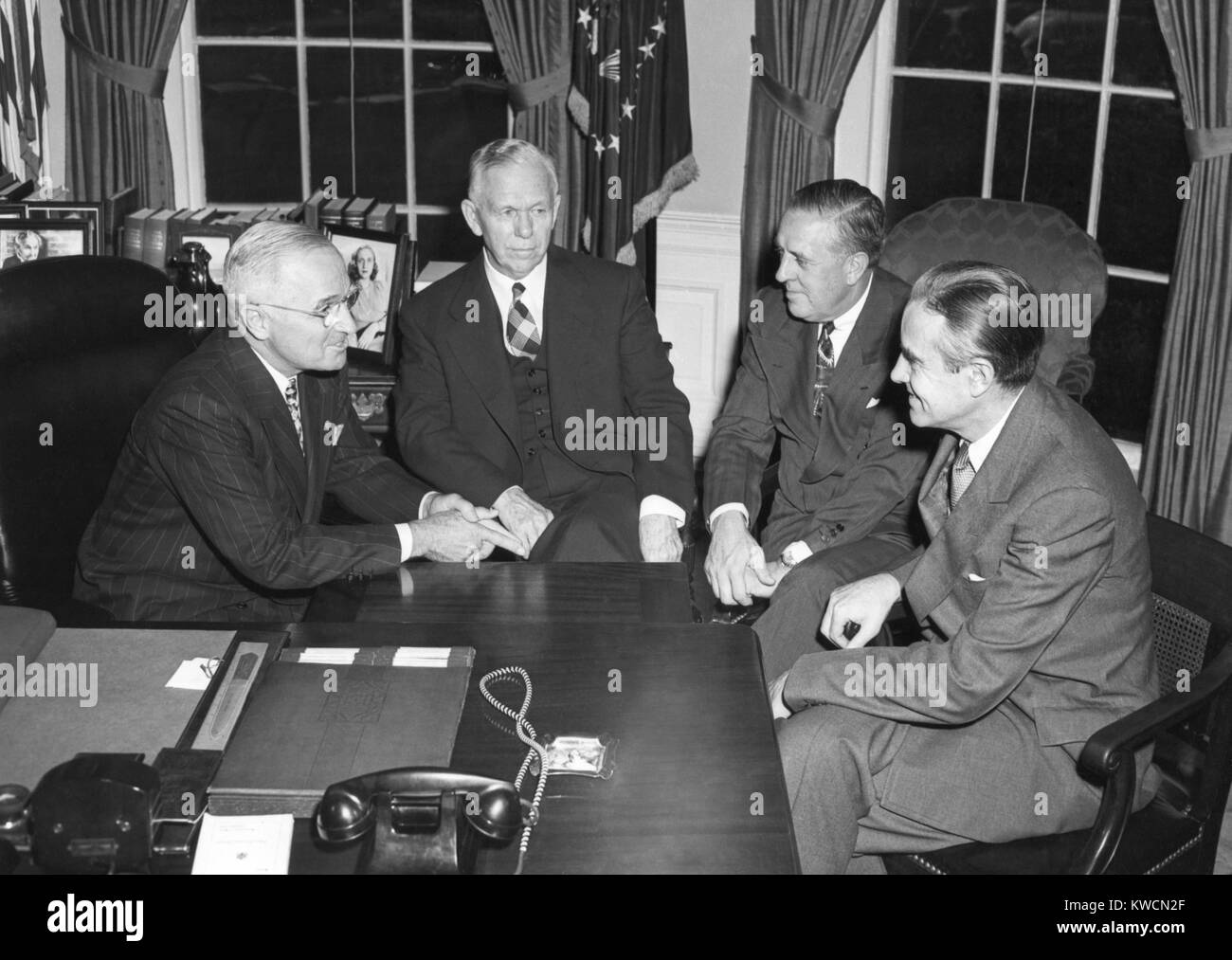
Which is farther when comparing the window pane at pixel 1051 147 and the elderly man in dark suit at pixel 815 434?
the window pane at pixel 1051 147

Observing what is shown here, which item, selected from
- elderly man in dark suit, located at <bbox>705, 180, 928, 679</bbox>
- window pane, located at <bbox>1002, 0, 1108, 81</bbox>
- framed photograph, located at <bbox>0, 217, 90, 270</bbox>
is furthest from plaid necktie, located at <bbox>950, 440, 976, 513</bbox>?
framed photograph, located at <bbox>0, 217, 90, 270</bbox>

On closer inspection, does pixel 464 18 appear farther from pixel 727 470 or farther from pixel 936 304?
pixel 936 304

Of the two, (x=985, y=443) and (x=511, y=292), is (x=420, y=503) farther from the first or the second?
(x=985, y=443)

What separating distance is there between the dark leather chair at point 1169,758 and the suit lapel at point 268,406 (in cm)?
150

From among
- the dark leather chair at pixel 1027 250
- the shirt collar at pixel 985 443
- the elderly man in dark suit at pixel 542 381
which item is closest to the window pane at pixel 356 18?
the elderly man in dark suit at pixel 542 381

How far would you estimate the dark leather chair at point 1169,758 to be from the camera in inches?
84.7

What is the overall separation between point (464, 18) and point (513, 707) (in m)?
3.62

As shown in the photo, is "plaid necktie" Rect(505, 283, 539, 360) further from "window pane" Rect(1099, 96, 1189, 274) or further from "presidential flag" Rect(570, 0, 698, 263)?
"window pane" Rect(1099, 96, 1189, 274)

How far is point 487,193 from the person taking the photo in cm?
338

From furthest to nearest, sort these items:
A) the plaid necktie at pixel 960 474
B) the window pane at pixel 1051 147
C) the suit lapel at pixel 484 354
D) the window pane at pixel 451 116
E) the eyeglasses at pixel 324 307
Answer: the window pane at pixel 451 116 → the window pane at pixel 1051 147 → the suit lapel at pixel 484 354 → the eyeglasses at pixel 324 307 → the plaid necktie at pixel 960 474

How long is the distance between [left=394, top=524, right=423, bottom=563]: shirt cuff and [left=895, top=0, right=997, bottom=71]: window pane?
2867 mm

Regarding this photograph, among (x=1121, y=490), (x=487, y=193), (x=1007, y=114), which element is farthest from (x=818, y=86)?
(x=1121, y=490)

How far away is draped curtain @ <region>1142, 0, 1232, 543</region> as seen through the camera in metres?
3.82

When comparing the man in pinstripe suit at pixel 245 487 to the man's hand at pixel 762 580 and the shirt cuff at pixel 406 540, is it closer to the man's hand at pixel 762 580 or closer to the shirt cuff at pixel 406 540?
the shirt cuff at pixel 406 540
